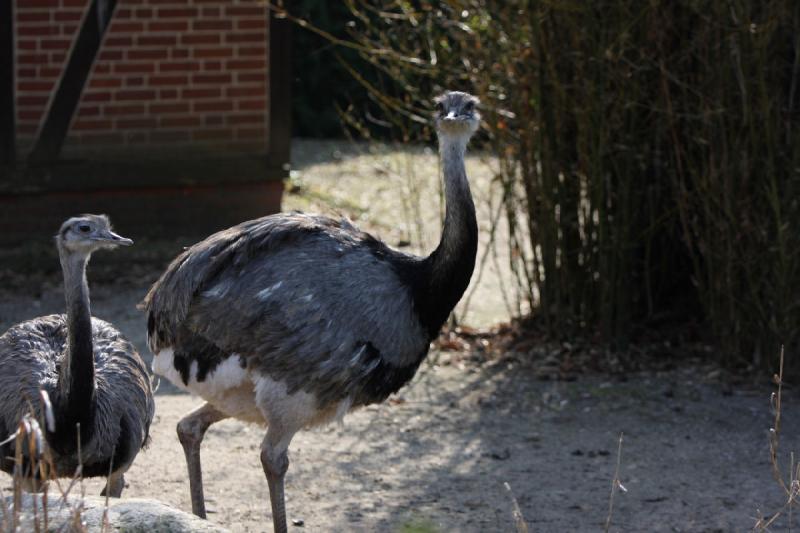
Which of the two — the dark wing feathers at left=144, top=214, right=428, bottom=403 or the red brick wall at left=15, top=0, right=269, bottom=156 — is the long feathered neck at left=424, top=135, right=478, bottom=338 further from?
the red brick wall at left=15, top=0, right=269, bottom=156

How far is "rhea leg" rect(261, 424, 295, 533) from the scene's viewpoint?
16.2 feet

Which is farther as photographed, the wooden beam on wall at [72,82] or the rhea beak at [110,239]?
the wooden beam on wall at [72,82]

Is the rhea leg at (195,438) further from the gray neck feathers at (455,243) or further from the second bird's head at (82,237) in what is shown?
the gray neck feathers at (455,243)

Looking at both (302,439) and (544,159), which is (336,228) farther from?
(544,159)

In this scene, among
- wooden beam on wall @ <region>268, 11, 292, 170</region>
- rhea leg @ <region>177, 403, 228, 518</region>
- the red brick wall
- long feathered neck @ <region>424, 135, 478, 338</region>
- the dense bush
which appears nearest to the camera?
long feathered neck @ <region>424, 135, 478, 338</region>

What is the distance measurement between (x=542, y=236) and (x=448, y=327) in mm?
912

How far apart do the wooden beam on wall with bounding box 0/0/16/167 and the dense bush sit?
305cm

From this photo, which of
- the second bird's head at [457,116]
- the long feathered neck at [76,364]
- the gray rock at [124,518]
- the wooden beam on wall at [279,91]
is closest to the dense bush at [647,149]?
the second bird's head at [457,116]

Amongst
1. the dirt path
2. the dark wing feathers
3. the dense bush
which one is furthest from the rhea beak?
the dense bush

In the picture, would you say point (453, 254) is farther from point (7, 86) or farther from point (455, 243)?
point (7, 86)

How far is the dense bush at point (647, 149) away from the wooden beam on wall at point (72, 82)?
2.77 metres

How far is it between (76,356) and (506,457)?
228 centimetres

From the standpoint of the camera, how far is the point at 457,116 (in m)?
5.18

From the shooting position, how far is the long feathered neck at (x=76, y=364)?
15.6ft
